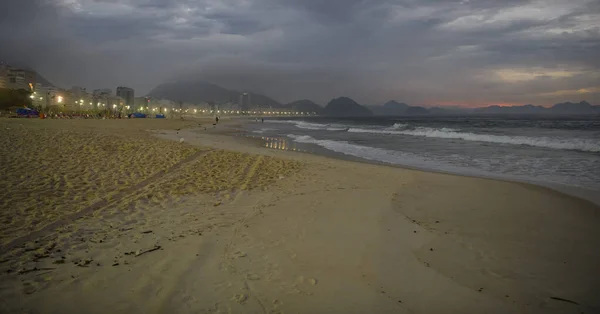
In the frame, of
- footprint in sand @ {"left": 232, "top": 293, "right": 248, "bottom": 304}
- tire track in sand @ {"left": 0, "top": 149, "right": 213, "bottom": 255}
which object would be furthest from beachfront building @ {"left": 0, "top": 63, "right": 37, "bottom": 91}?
footprint in sand @ {"left": 232, "top": 293, "right": 248, "bottom": 304}

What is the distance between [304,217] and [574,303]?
3946 millimetres

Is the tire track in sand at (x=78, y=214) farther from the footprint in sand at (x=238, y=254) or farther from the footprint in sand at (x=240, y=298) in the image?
the footprint in sand at (x=240, y=298)

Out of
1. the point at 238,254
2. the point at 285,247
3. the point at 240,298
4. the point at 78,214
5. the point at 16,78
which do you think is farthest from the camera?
the point at 16,78

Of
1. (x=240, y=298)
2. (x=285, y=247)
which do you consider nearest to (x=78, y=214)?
(x=285, y=247)

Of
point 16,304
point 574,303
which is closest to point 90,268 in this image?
point 16,304

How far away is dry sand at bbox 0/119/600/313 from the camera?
3193 mm

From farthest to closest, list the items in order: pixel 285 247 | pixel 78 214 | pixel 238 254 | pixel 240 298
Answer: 1. pixel 78 214
2. pixel 285 247
3. pixel 238 254
4. pixel 240 298

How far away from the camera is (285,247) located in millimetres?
4496

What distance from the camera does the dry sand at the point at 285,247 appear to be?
3.19 m

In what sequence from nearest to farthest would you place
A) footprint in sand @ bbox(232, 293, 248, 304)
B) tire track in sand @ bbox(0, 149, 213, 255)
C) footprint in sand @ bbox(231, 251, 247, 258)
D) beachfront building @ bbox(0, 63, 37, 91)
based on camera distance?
footprint in sand @ bbox(232, 293, 248, 304), footprint in sand @ bbox(231, 251, 247, 258), tire track in sand @ bbox(0, 149, 213, 255), beachfront building @ bbox(0, 63, 37, 91)

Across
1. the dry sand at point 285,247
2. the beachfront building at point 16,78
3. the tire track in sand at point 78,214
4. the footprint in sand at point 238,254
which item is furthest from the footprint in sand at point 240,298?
the beachfront building at point 16,78

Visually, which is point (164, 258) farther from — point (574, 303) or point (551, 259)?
point (551, 259)

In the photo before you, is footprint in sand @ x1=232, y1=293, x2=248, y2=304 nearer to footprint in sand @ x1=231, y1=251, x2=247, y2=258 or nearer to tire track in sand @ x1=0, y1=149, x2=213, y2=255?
footprint in sand @ x1=231, y1=251, x2=247, y2=258

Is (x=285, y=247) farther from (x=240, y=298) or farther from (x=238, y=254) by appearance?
(x=240, y=298)
